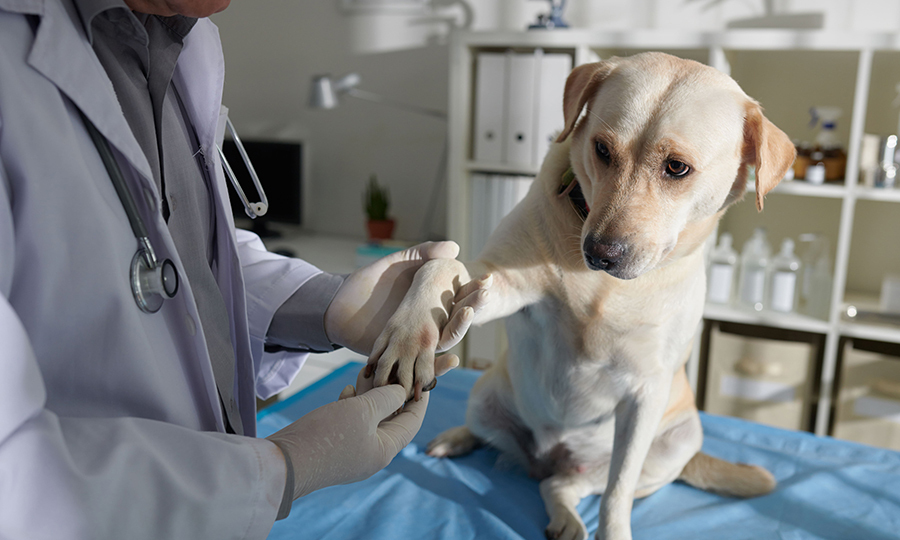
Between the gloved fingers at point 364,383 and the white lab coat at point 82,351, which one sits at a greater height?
the white lab coat at point 82,351

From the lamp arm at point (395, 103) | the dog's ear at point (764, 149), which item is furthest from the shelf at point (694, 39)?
the dog's ear at point (764, 149)

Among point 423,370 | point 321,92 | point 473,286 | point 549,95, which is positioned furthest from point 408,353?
point 321,92

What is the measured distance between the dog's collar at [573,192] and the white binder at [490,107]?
117cm

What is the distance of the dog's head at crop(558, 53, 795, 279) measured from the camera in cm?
79

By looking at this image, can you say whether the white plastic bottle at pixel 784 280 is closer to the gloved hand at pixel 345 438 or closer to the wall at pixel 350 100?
the wall at pixel 350 100

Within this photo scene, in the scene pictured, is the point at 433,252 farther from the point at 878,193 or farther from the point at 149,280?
the point at 878,193

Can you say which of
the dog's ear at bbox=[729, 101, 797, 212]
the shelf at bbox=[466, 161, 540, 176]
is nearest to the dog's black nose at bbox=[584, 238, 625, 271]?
the dog's ear at bbox=[729, 101, 797, 212]

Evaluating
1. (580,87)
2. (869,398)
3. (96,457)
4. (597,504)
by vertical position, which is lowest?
(869,398)

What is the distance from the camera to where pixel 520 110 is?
6.62ft

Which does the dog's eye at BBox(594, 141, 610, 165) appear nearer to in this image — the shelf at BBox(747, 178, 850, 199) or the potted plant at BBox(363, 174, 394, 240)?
the shelf at BBox(747, 178, 850, 199)

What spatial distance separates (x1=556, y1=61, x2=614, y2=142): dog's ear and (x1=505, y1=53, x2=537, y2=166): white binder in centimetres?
113

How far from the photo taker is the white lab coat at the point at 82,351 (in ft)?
1.49

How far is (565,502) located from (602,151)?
1.86 ft

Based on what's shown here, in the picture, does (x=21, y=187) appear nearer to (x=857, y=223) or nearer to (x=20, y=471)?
(x=20, y=471)
